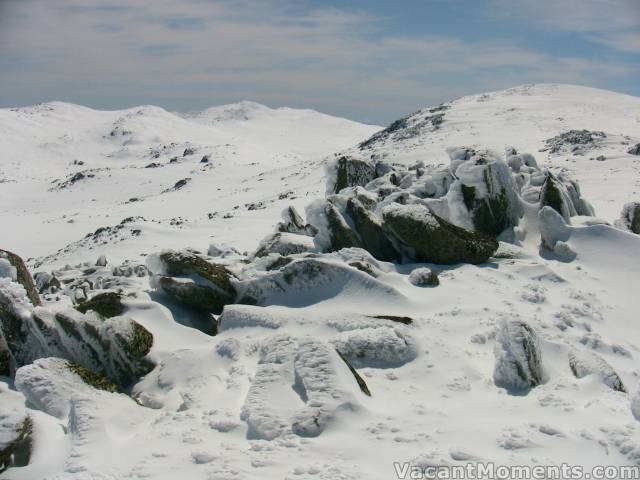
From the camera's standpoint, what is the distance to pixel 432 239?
43.6 ft

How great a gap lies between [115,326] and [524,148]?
47.3m

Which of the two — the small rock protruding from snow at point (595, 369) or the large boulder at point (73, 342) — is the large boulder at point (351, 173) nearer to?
the large boulder at point (73, 342)

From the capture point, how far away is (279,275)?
11.9m

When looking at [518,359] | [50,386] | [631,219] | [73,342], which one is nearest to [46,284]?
[73,342]

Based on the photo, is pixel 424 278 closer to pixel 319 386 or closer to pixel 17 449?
pixel 319 386

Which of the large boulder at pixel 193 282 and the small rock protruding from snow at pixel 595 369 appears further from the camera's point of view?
the large boulder at pixel 193 282

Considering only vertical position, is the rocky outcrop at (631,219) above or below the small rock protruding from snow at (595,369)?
above

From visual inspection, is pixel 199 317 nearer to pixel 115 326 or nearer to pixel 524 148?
pixel 115 326

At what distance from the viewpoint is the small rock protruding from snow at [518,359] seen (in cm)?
796

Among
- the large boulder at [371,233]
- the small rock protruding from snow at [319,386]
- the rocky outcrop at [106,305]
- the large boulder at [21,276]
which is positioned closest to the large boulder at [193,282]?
the rocky outcrop at [106,305]

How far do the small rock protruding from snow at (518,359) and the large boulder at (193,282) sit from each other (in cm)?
604

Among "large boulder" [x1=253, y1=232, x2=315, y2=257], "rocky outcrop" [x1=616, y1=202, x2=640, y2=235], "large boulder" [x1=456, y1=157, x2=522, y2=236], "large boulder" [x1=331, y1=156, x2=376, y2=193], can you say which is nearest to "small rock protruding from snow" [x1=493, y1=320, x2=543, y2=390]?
"large boulder" [x1=253, y1=232, x2=315, y2=257]

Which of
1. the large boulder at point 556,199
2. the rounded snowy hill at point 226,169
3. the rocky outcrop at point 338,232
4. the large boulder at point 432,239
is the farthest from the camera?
the rounded snowy hill at point 226,169

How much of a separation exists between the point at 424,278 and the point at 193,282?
517 cm
